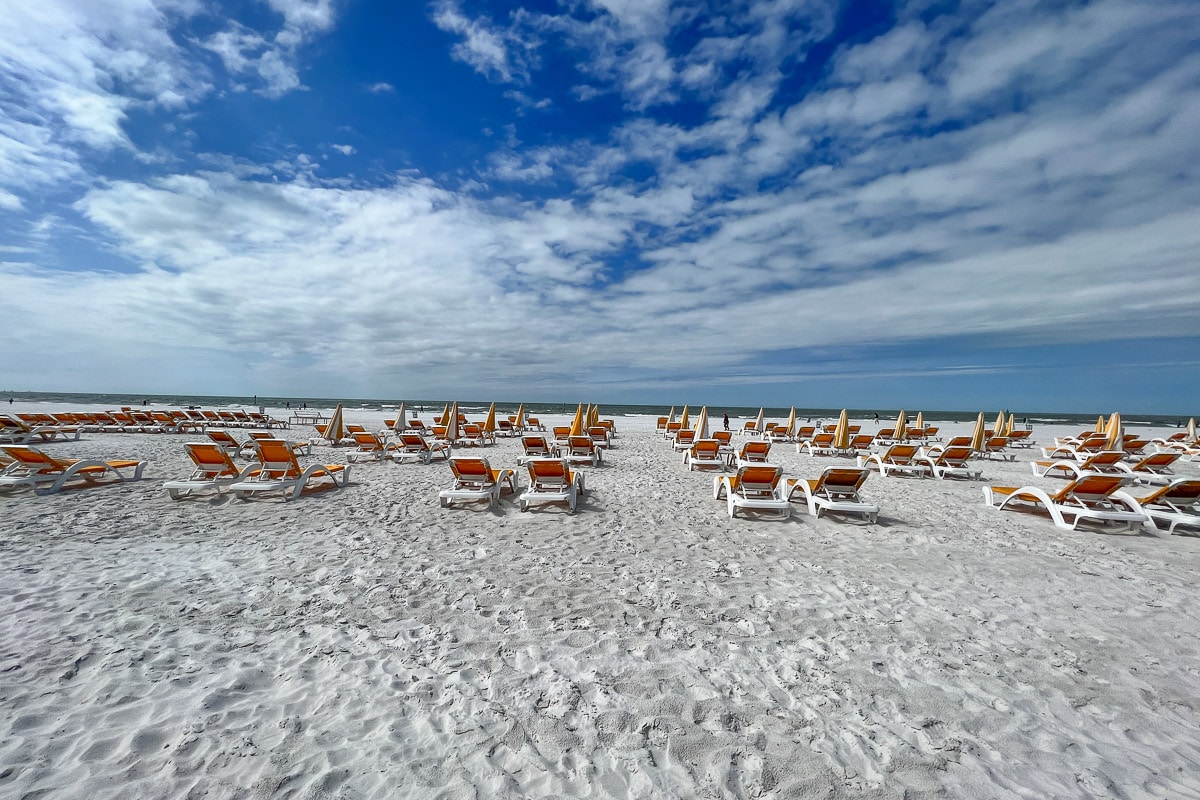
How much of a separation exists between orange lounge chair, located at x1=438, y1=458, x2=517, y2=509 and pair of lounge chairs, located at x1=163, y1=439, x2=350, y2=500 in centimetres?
235

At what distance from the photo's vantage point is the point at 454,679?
9.75ft

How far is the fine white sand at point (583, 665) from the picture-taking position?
2.29 meters

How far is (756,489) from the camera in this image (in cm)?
766

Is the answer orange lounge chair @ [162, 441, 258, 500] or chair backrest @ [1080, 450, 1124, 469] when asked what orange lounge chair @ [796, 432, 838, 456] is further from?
orange lounge chair @ [162, 441, 258, 500]

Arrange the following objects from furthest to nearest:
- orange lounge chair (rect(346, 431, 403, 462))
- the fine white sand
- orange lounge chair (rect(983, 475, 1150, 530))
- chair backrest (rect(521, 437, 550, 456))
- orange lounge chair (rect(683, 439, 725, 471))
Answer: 1. orange lounge chair (rect(346, 431, 403, 462))
2. chair backrest (rect(521, 437, 550, 456))
3. orange lounge chair (rect(683, 439, 725, 471))
4. orange lounge chair (rect(983, 475, 1150, 530))
5. the fine white sand

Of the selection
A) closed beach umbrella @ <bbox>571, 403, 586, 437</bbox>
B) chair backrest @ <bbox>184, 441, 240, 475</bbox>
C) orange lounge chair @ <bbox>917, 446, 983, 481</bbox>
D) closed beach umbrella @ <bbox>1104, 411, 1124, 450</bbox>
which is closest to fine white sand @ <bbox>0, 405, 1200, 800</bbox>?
chair backrest @ <bbox>184, 441, 240, 475</bbox>

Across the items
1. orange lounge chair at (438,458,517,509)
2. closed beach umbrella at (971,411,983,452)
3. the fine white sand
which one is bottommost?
the fine white sand

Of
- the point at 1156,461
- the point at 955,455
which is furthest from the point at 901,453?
the point at 1156,461

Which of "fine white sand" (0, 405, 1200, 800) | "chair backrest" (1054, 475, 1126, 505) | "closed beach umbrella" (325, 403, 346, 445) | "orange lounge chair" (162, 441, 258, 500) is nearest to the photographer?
"fine white sand" (0, 405, 1200, 800)

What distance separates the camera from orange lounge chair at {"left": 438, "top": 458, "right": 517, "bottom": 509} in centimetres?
734

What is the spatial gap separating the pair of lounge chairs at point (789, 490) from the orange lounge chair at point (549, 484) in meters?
2.30

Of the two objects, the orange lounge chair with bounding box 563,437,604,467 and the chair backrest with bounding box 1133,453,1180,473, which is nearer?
the chair backrest with bounding box 1133,453,1180,473

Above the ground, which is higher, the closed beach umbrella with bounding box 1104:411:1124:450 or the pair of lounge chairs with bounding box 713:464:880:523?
the closed beach umbrella with bounding box 1104:411:1124:450

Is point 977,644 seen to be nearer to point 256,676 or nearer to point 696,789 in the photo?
point 696,789
